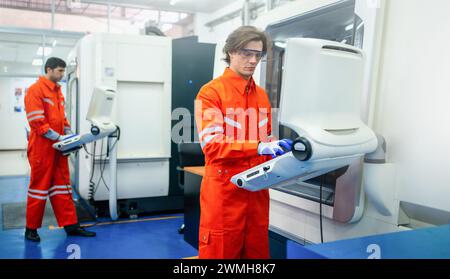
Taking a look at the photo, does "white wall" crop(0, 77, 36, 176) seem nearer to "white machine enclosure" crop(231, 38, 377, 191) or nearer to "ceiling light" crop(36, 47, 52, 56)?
"ceiling light" crop(36, 47, 52, 56)

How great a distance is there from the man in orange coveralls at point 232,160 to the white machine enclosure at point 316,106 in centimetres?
35

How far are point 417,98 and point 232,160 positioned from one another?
799 mm

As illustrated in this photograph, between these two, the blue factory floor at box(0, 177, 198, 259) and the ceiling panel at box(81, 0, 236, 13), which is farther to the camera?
the ceiling panel at box(81, 0, 236, 13)

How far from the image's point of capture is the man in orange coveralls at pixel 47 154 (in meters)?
3.40

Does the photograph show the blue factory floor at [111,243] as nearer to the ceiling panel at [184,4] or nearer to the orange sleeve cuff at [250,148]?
the orange sleeve cuff at [250,148]

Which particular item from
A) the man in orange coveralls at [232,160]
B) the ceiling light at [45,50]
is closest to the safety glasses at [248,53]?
the man in orange coveralls at [232,160]

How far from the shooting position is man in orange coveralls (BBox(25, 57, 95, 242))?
134 inches

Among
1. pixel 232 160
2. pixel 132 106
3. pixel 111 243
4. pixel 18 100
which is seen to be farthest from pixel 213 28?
pixel 232 160

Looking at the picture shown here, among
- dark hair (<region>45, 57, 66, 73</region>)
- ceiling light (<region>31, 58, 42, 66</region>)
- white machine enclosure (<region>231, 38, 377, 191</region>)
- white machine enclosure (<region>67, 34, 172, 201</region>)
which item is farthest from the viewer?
ceiling light (<region>31, 58, 42, 66</region>)

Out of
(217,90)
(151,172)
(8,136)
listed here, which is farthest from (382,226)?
(8,136)

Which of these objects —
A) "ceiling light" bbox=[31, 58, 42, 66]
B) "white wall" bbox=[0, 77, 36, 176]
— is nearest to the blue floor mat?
"ceiling light" bbox=[31, 58, 42, 66]

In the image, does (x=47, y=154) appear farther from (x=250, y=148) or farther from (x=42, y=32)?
(x=42, y=32)

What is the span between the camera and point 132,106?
4.32 meters

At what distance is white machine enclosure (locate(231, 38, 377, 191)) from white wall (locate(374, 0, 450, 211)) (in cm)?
29
